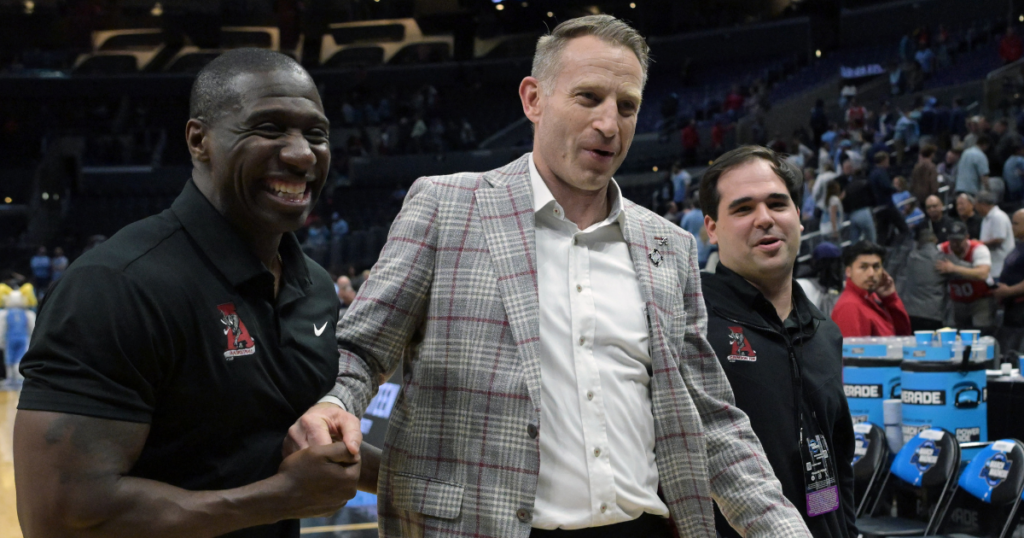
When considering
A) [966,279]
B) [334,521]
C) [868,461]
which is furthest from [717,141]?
[868,461]

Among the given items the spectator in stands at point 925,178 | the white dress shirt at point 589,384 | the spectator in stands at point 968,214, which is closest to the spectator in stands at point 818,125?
the spectator in stands at point 925,178

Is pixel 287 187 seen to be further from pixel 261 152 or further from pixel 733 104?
pixel 733 104

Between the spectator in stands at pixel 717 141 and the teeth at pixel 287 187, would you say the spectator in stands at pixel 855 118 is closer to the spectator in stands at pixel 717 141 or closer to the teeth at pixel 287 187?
the spectator in stands at pixel 717 141

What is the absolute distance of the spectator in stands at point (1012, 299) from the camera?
697 centimetres

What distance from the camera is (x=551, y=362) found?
180 centimetres

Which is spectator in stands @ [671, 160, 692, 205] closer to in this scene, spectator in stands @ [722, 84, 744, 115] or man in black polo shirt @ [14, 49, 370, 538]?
spectator in stands @ [722, 84, 744, 115]

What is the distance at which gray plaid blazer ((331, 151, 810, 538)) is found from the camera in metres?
1.72

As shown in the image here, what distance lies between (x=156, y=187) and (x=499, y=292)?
81.3 feet

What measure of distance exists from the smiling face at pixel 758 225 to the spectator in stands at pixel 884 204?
8372 mm

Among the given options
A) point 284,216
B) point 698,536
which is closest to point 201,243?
point 284,216

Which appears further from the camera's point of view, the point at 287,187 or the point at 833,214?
the point at 833,214

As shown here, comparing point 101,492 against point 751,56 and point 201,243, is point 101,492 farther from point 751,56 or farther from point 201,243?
point 751,56

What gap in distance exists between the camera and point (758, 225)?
8.33 feet

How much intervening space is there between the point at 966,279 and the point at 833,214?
3.20 m
